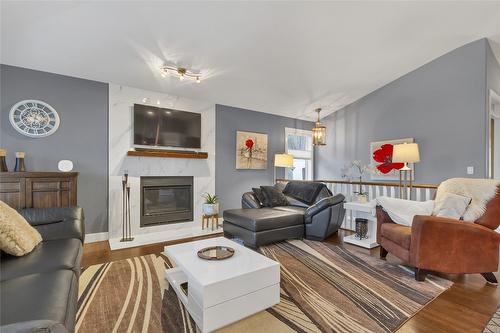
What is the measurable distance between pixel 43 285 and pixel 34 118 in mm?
3064

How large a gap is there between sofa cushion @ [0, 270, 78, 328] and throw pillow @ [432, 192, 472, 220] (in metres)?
3.28

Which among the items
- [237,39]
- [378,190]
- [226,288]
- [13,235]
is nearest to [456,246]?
[378,190]

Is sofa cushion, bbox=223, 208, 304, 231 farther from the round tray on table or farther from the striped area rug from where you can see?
the round tray on table

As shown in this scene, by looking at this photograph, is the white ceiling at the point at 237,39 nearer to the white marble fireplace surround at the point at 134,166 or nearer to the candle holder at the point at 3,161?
the white marble fireplace surround at the point at 134,166

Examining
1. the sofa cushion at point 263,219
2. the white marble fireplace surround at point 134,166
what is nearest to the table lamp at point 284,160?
the sofa cushion at point 263,219

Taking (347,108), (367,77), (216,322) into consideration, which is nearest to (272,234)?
(216,322)

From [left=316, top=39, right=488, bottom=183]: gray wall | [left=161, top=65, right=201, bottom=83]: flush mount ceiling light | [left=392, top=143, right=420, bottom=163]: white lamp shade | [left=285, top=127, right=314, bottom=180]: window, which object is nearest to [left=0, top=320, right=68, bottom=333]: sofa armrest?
[left=161, top=65, right=201, bottom=83]: flush mount ceiling light

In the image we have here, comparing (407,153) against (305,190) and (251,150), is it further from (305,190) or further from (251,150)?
(251,150)

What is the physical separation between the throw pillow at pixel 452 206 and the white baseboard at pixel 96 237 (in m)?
4.55

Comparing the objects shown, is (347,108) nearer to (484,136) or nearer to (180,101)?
(484,136)

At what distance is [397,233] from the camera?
2600 mm

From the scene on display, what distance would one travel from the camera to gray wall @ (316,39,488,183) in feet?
12.9

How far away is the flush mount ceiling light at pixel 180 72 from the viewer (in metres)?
3.44

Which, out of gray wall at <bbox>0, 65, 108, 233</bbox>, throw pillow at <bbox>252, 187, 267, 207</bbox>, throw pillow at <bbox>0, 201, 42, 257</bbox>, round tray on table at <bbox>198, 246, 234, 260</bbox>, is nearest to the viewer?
throw pillow at <bbox>0, 201, 42, 257</bbox>
